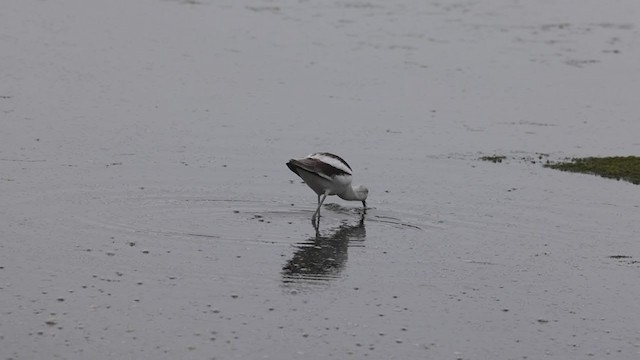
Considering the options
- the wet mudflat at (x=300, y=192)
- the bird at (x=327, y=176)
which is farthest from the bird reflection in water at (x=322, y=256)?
the bird at (x=327, y=176)

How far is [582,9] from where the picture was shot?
4338 centimetres

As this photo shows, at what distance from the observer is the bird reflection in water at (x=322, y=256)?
14812 millimetres

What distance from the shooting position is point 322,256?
1589 cm

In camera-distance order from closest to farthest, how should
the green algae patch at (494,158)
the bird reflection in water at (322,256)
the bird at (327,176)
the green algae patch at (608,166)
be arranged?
the bird reflection in water at (322,256) < the bird at (327,176) < the green algae patch at (608,166) < the green algae patch at (494,158)

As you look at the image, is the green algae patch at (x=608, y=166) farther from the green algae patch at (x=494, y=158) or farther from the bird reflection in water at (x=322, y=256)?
the bird reflection in water at (x=322, y=256)

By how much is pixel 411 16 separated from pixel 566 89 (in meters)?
10.3

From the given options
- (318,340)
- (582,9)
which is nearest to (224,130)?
(318,340)

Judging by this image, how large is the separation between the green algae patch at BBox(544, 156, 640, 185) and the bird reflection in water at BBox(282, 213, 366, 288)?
588 cm

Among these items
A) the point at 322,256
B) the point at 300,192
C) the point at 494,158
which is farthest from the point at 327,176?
the point at 494,158

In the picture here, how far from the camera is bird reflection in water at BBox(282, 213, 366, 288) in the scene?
14812 millimetres

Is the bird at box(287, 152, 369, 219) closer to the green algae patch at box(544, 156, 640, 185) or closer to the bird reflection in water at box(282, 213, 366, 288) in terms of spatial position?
the bird reflection in water at box(282, 213, 366, 288)

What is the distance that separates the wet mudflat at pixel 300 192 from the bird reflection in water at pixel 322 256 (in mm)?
48

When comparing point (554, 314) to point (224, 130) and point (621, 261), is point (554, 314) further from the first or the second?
point (224, 130)

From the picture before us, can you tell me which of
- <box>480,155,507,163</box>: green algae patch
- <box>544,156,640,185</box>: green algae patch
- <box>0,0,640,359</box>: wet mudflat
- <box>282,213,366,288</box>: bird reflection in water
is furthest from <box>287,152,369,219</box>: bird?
<box>544,156,640,185</box>: green algae patch
